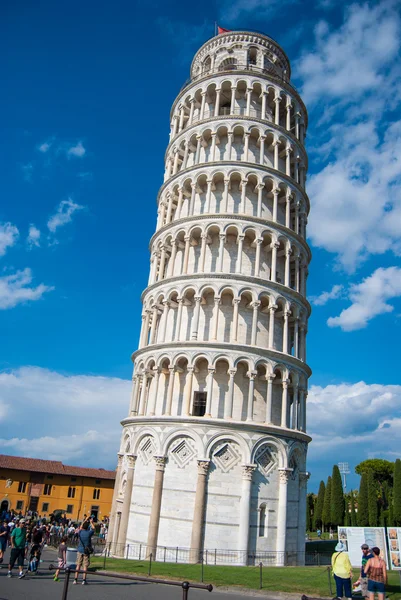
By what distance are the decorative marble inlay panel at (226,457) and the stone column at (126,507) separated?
5976 mm

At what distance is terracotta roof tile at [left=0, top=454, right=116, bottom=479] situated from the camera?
6753cm

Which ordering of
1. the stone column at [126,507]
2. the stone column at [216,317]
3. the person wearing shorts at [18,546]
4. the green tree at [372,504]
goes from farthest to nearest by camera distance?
1. the green tree at [372,504]
2. the stone column at [216,317]
3. the stone column at [126,507]
4. the person wearing shorts at [18,546]

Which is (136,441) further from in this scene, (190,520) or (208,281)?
(208,281)

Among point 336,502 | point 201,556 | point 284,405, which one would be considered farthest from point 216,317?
point 336,502

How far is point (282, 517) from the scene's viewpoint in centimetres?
2861

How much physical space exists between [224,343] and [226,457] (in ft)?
22.3

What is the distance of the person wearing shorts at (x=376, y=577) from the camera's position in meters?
13.1

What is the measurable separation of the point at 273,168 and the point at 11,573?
3007 centimetres

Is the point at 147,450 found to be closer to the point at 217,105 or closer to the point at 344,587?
the point at 344,587

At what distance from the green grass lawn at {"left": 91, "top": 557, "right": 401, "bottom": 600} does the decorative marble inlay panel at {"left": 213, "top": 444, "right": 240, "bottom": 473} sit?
5933 millimetres

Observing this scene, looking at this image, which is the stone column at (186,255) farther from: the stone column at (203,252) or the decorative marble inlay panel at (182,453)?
the decorative marble inlay panel at (182,453)

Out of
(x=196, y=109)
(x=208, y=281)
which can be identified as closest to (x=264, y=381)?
(x=208, y=281)

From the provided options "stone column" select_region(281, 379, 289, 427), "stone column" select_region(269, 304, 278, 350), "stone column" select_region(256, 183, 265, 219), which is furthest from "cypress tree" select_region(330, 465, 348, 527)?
"stone column" select_region(256, 183, 265, 219)

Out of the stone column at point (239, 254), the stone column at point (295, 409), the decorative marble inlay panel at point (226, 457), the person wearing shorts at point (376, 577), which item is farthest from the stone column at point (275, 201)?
the person wearing shorts at point (376, 577)
